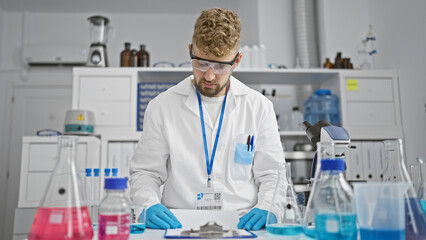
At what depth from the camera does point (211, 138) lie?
4.98 ft

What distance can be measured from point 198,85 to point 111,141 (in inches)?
65.9

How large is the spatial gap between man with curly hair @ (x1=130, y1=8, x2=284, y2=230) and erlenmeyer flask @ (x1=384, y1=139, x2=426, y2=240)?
51 cm

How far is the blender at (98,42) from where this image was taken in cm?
304

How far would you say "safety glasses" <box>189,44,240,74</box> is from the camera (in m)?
1.32

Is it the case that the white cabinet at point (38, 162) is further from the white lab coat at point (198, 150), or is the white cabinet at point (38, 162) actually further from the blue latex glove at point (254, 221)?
the blue latex glove at point (254, 221)

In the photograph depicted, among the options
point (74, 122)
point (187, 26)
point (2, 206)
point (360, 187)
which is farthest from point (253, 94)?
point (2, 206)

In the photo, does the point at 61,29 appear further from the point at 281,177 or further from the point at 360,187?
the point at 360,187

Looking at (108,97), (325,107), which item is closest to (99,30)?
(108,97)

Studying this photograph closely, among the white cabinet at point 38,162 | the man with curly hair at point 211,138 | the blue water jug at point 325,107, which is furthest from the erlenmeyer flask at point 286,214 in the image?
the blue water jug at point 325,107

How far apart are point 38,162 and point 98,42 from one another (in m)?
1.14

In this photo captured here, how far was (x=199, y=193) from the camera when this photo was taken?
1434 millimetres

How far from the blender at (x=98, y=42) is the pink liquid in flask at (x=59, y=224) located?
7.99 feet

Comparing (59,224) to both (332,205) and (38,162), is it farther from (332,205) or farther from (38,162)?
(38,162)

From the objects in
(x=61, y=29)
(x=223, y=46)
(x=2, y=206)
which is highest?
(x=61, y=29)
